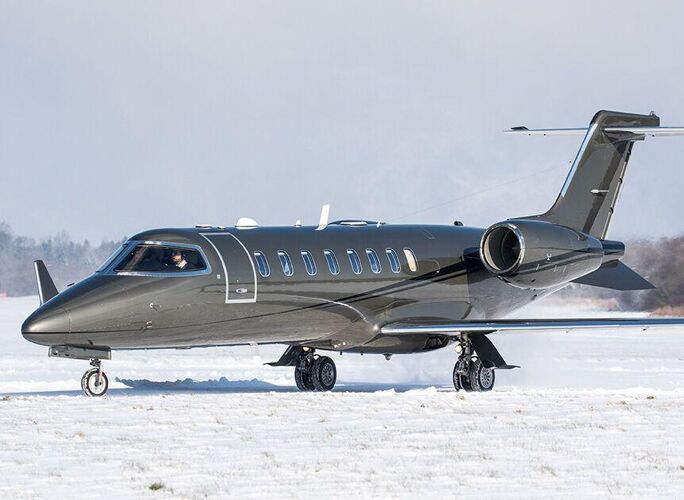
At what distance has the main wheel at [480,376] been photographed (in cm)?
2170

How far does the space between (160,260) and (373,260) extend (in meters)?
4.53

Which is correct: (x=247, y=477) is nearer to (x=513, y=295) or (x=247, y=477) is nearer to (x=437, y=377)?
(x=513, y=295)

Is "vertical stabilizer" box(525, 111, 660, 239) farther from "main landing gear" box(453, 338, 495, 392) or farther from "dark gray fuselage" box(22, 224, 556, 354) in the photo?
"main landing gear" box(453, 338, 495, 392)

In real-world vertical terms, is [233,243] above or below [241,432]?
above

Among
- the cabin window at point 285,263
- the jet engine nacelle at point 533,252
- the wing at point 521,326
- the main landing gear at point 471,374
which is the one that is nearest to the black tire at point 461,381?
the main landing gear at point 471,374

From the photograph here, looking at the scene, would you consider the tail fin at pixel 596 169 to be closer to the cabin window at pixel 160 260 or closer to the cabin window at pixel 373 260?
the cabin window at pixel 373 260

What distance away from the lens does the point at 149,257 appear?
19.2m

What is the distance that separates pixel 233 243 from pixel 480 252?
476 centimetres

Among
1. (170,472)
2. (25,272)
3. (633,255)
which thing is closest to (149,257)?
(170,472)

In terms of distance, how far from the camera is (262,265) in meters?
20.3

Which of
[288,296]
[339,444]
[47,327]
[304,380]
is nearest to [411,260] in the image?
[304,380]

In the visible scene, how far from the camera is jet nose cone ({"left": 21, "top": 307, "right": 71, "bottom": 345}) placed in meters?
17.8

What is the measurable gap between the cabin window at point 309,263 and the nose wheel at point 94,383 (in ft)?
13.5

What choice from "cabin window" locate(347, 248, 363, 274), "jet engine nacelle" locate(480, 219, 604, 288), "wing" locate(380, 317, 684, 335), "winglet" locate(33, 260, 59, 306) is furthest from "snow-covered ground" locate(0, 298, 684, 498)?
"jet engine nacelle" locate(480, 219, 604, 288)
